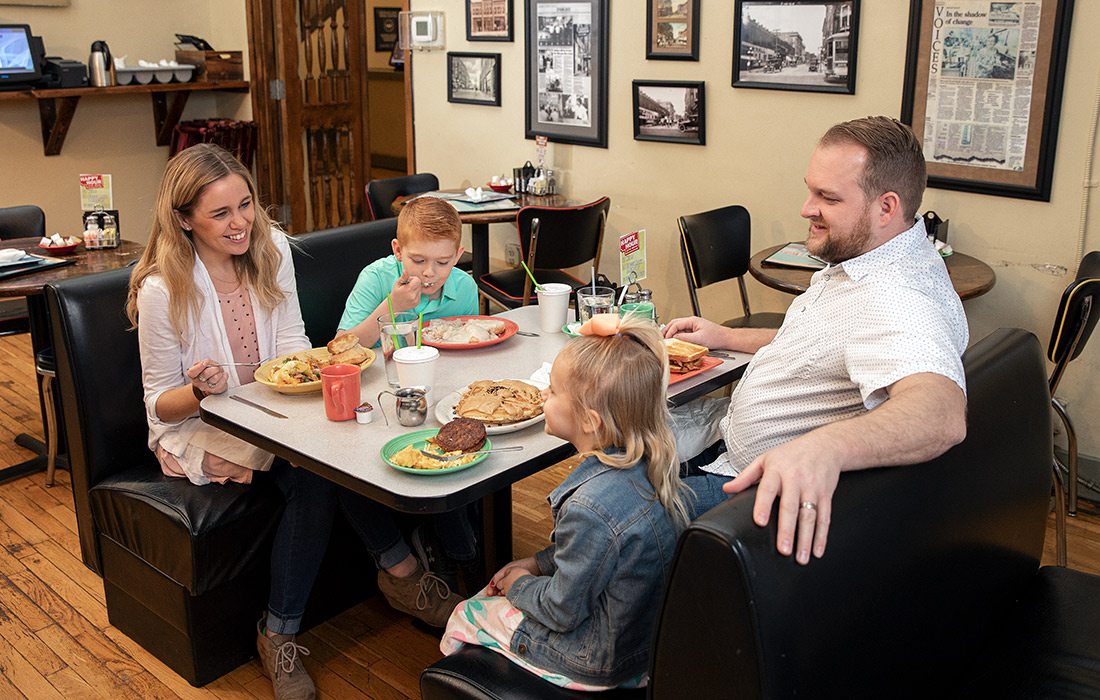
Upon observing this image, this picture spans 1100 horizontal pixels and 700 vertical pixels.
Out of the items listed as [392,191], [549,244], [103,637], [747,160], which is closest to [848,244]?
[103,637]

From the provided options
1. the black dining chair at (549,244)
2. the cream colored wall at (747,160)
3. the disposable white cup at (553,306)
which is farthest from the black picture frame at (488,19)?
the disposable white cup at (553,306)

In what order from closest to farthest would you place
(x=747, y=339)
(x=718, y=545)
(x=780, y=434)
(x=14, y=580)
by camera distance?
(x=718, y=545), (x=780, y=434), (x=747, y=339), (x=14, y=580)

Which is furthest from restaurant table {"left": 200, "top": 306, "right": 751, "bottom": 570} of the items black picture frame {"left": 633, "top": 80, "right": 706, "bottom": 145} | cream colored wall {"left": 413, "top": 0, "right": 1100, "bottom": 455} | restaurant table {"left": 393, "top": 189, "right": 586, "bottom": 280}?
black picture frame {"left": 633, "top": 80, "right": 706, "bottom": 145}

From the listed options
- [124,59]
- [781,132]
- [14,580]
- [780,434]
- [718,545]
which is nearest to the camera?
[718,545]

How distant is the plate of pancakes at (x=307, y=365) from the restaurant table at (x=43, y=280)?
1333mm

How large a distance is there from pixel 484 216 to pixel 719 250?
3.58 feet

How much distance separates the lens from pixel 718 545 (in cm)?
129

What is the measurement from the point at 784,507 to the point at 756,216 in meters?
3.10

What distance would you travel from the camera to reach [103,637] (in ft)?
8.82

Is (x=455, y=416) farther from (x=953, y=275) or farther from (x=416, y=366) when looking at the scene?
(x=953, y=275)

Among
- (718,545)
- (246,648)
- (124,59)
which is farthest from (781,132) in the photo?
(124,59)

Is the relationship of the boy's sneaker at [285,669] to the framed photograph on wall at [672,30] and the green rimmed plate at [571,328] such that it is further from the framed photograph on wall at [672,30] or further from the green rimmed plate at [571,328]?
the framed photograph on wall at [672,30]

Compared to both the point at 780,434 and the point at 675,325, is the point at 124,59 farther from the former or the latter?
the point at 780,434

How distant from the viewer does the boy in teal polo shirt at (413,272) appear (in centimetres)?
263
